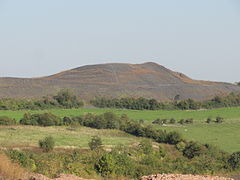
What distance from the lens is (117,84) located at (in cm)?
11131

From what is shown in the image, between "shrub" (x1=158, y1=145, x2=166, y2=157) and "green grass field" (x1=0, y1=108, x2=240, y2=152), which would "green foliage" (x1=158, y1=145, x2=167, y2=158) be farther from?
"green grass field" (x1=0, y1=108, x2=240, y2=152)

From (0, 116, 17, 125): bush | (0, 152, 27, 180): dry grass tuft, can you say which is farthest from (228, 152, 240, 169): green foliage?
(0, 116, 17, 125): bush

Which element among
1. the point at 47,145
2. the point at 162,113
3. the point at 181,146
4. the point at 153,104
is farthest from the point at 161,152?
the point at 153,104

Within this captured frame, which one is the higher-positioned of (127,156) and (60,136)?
(127,156)

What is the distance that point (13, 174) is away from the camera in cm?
1306

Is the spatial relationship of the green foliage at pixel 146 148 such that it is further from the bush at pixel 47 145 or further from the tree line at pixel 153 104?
the tree line at pixel 153 104

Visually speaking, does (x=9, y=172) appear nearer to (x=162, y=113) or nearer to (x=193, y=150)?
(x=193, y=150)

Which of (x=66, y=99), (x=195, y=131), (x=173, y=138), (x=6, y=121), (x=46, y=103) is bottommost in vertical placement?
(x=195, y=131)

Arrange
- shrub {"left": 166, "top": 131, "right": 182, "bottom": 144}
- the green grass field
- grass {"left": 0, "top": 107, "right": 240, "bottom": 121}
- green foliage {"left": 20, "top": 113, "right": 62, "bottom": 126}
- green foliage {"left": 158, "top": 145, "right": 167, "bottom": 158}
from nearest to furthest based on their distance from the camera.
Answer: green foliage {"left": 158, "top": 145, "right": 167, "bottom": 158}
the green grass field
shrub {"left": 166, "top": 131, "right": 182, "bottom": 144}
green foliage {"left": 20, "top": 113, "right": 62, "bottom": 126}
grass {"left": 0, "top": 107, "right": 240, "bottom": 121}

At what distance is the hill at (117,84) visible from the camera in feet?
331

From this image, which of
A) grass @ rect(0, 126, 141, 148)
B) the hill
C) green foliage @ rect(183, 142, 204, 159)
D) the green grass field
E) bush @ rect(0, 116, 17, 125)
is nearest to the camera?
green foliage @ rect(183, 142, 204, 159)

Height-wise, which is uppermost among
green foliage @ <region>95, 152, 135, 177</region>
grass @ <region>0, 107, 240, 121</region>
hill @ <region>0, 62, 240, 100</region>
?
hill @ <region>0, 62, 240, 100</region>

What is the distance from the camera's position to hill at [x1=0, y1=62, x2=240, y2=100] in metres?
101

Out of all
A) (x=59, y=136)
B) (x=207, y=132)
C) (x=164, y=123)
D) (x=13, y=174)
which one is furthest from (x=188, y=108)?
(x=13, y=174)
